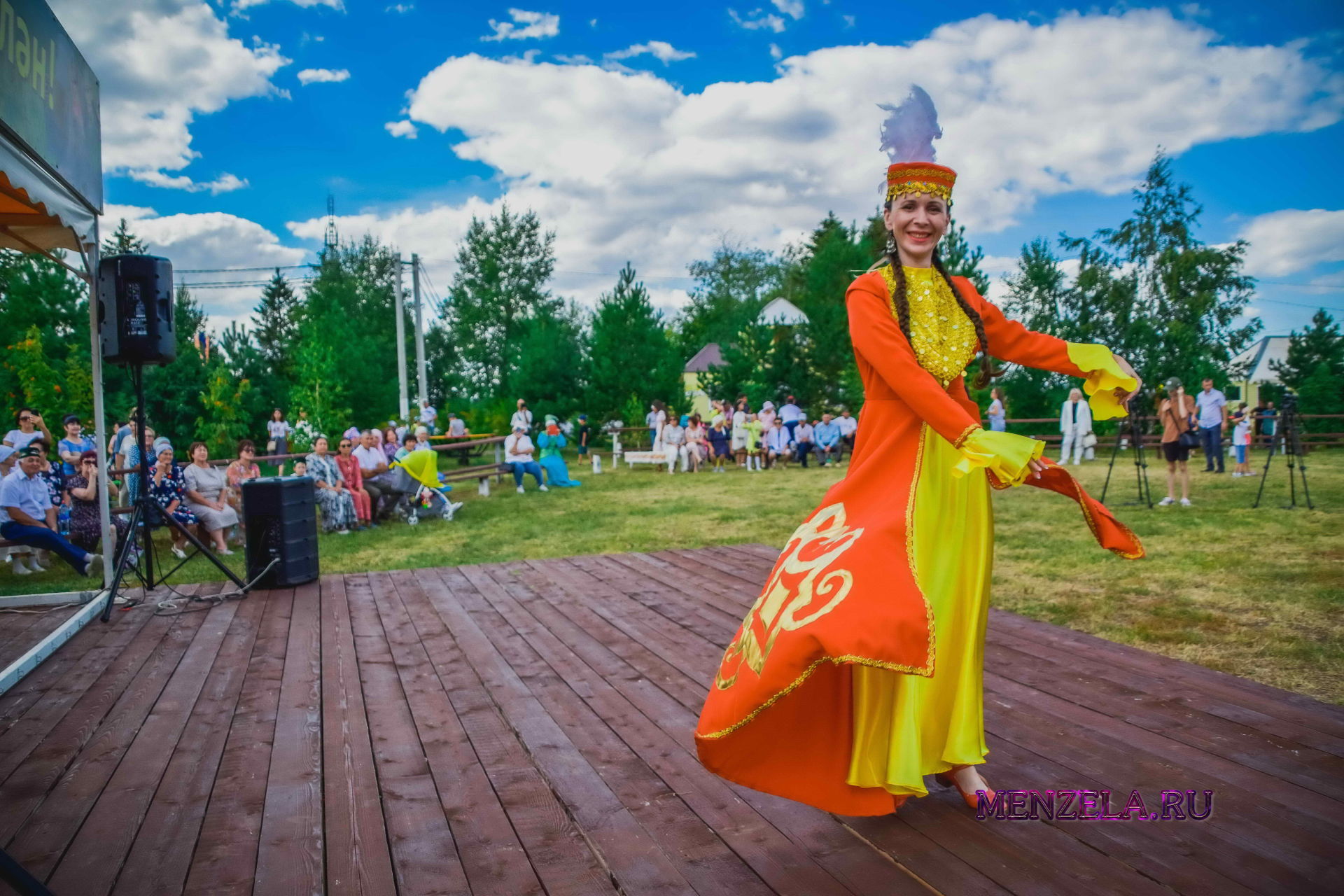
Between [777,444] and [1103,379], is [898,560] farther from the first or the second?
[777,444]

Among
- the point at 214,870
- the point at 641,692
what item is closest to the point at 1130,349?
the point at 641,692

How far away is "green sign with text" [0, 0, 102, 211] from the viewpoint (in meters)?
3.79

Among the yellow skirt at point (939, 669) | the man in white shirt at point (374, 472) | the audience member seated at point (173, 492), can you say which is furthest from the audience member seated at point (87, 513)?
the yellow skirt at point (939, 669)

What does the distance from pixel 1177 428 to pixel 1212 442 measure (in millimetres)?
5705

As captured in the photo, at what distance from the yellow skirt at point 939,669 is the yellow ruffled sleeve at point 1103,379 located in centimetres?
43

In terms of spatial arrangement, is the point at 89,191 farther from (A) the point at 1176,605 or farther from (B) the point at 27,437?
(A) the point at 1176,605

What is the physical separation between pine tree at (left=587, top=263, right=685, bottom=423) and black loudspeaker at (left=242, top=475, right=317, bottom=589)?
1762 centimetres

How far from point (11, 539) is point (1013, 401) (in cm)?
2204

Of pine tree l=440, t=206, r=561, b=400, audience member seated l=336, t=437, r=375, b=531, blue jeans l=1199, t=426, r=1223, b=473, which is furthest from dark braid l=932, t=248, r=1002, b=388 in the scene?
pine tree l=440, t=206, r=561, b=400

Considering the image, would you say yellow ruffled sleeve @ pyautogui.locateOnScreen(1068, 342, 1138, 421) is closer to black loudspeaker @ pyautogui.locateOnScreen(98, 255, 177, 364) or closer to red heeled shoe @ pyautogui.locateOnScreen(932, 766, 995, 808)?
red heeled shoe @ pyautogui.locateOnScreen(932, 766, 995, 808)

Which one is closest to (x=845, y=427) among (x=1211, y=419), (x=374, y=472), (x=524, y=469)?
(x=1211, y=419)

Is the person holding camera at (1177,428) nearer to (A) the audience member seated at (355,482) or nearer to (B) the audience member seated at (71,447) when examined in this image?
(A) the audience member seated at (355,482)

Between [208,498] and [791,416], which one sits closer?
[208,498]

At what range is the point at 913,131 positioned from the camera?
8.45ft
